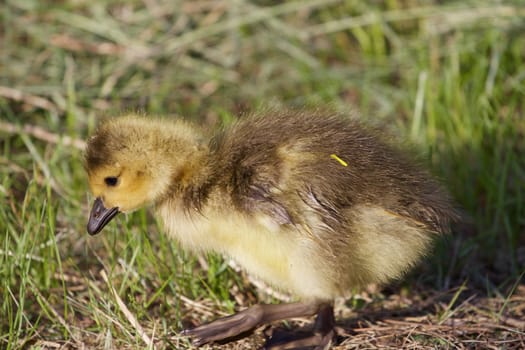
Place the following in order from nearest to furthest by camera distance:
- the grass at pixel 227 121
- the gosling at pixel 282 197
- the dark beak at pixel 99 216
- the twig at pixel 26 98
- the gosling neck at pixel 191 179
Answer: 1. the gosling at pixel 282 197
2. the gosling neck at pixel 191 179
3. the dark beak at pixel 99 216
4. the grass at pixel 227 121
5. the twig at pixel 26 98

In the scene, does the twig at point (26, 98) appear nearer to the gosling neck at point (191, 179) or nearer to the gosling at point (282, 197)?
the gosling at point (282, 197)

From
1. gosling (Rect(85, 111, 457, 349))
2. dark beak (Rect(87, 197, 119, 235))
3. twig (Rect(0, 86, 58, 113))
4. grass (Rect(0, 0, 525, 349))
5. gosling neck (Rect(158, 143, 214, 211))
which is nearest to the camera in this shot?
gosling (Rect(85, 111, 457, 349))

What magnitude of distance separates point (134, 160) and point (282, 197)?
1.43ft

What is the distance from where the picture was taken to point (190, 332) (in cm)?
236

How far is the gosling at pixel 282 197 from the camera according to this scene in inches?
83.8

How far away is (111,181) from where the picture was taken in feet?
7.54

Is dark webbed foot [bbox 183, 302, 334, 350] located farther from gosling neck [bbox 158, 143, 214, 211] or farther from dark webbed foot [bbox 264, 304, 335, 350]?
gosling neck [bbox 158, 143, 214, 211]

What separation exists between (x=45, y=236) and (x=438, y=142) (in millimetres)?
1666

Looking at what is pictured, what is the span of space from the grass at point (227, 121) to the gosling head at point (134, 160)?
0.27 metres

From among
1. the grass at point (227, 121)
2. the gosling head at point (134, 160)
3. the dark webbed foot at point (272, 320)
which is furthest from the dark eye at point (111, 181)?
the dark webbed foot at point (272, 320)

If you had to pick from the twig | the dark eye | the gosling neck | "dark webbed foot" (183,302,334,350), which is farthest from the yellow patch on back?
the twig

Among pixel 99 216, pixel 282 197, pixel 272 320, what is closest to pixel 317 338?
pixel 272 320

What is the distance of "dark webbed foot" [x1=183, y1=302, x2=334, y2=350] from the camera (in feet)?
7.64

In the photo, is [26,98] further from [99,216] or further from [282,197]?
[282,197]
